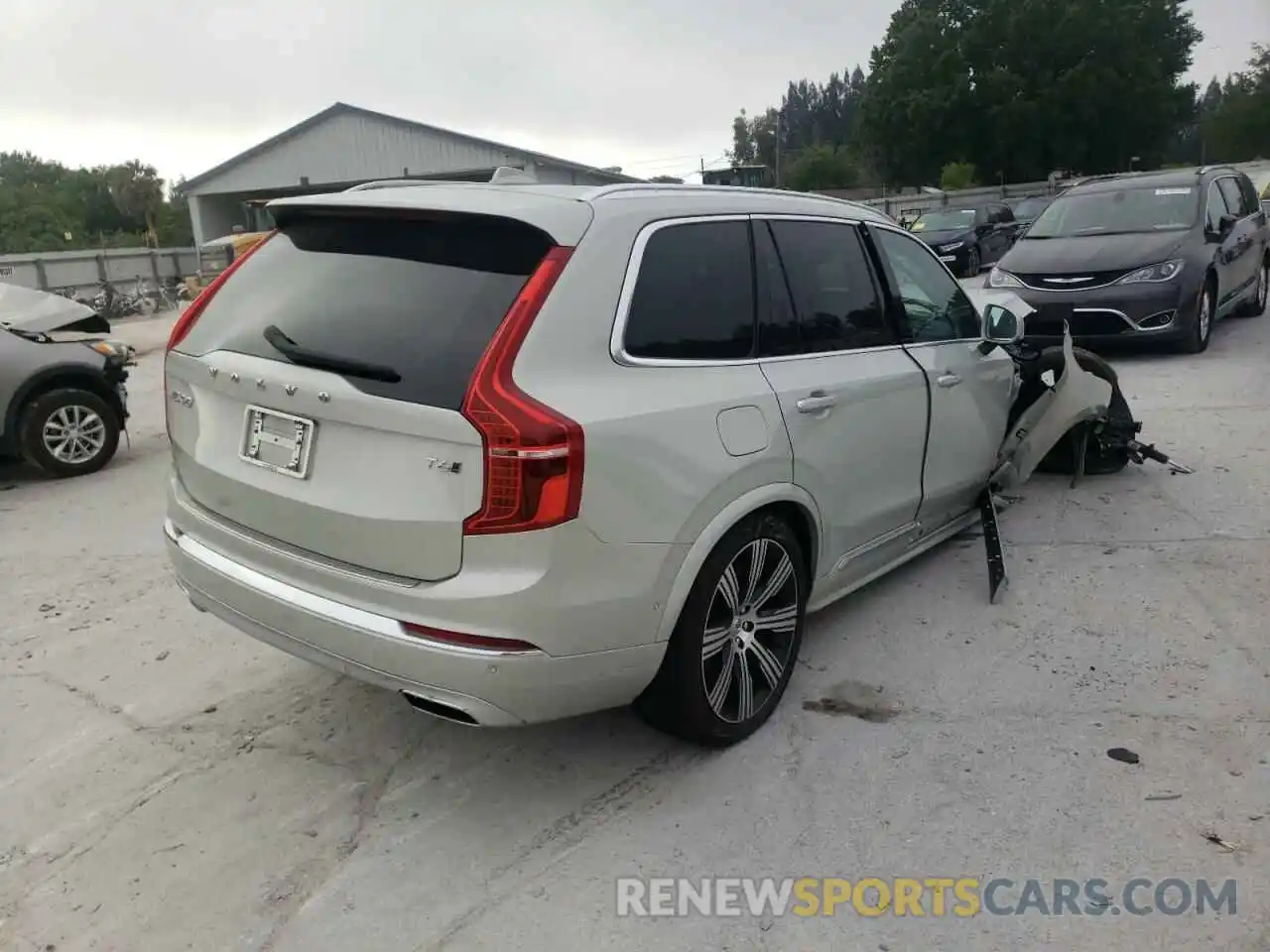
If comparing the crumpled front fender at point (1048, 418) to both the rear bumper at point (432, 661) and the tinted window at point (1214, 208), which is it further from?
the tinted window at point (1214, 208)

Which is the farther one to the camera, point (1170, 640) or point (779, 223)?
point (1170, 640)

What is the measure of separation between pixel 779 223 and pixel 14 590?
4327mm

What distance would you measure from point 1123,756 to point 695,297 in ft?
A: 6.86

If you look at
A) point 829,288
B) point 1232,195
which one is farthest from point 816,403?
point 1232,195

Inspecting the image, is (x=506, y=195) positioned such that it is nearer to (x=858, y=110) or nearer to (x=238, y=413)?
(x=238, y=413)

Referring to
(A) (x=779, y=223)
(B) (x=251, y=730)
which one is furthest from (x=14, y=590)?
(A) (x=779, y=223)

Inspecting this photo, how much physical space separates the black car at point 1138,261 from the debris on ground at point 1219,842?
6.43m

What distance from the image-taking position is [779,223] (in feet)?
12.6

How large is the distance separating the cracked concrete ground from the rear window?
4.55 feet

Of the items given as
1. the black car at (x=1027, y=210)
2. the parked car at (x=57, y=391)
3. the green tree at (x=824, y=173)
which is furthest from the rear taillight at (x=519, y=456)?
the green tree at (x=824, y=173)

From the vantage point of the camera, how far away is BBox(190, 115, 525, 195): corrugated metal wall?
33.1 meters

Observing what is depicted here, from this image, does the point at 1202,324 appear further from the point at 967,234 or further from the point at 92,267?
the point at 92,267

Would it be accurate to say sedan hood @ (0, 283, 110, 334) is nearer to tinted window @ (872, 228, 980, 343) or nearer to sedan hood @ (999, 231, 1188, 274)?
tinted window @ (872, 228, 980, 343)

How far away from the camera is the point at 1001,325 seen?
4.80 meters
